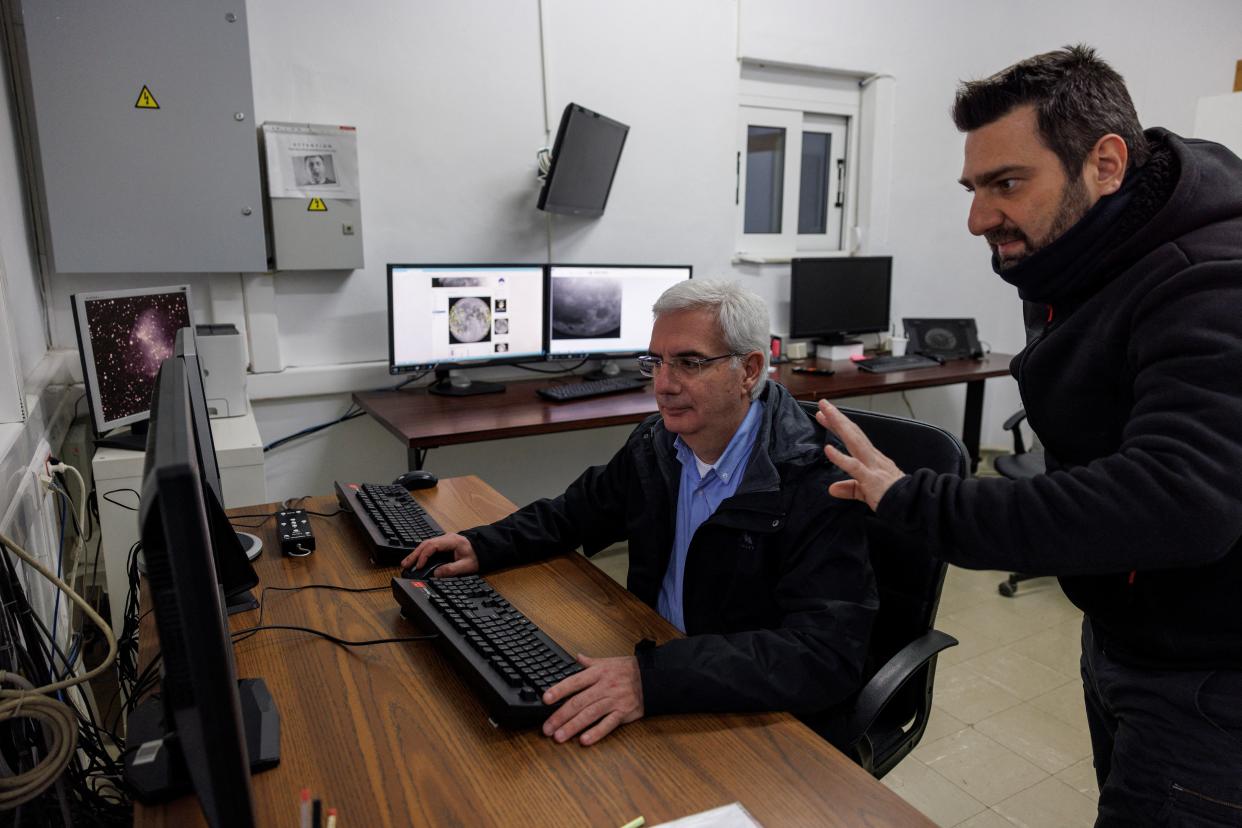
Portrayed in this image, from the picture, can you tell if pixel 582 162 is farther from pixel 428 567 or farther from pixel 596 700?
pixel 596 700

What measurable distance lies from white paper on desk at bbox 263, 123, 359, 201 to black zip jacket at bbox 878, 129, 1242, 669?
2496 mm

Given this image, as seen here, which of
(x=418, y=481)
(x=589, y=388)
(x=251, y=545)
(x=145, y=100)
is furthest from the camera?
(x=589, y=388)

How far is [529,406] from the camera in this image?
3.03 m

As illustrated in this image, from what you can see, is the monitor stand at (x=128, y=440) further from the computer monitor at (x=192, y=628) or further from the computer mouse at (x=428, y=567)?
the computer monitor at (x=192, y=628)

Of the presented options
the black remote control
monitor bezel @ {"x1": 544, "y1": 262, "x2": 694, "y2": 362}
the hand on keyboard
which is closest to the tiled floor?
the hand on keyboard

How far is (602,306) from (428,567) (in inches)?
80.7

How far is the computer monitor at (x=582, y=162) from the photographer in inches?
124

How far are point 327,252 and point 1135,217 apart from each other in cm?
261

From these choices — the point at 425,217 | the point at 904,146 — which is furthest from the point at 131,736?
the point at 904,146

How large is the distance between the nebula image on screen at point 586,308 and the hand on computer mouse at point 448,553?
1.89 m

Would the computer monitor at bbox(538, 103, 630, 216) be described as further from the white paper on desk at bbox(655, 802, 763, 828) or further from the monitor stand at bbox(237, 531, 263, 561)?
the white paper on desk at bbox(655, 802, 763, 828)

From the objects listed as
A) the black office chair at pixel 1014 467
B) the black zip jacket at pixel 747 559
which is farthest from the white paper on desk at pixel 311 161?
the black office chair at pixel 1014 467

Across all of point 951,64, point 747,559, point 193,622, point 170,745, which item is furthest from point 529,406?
point 951,64

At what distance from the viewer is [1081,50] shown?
112cm
